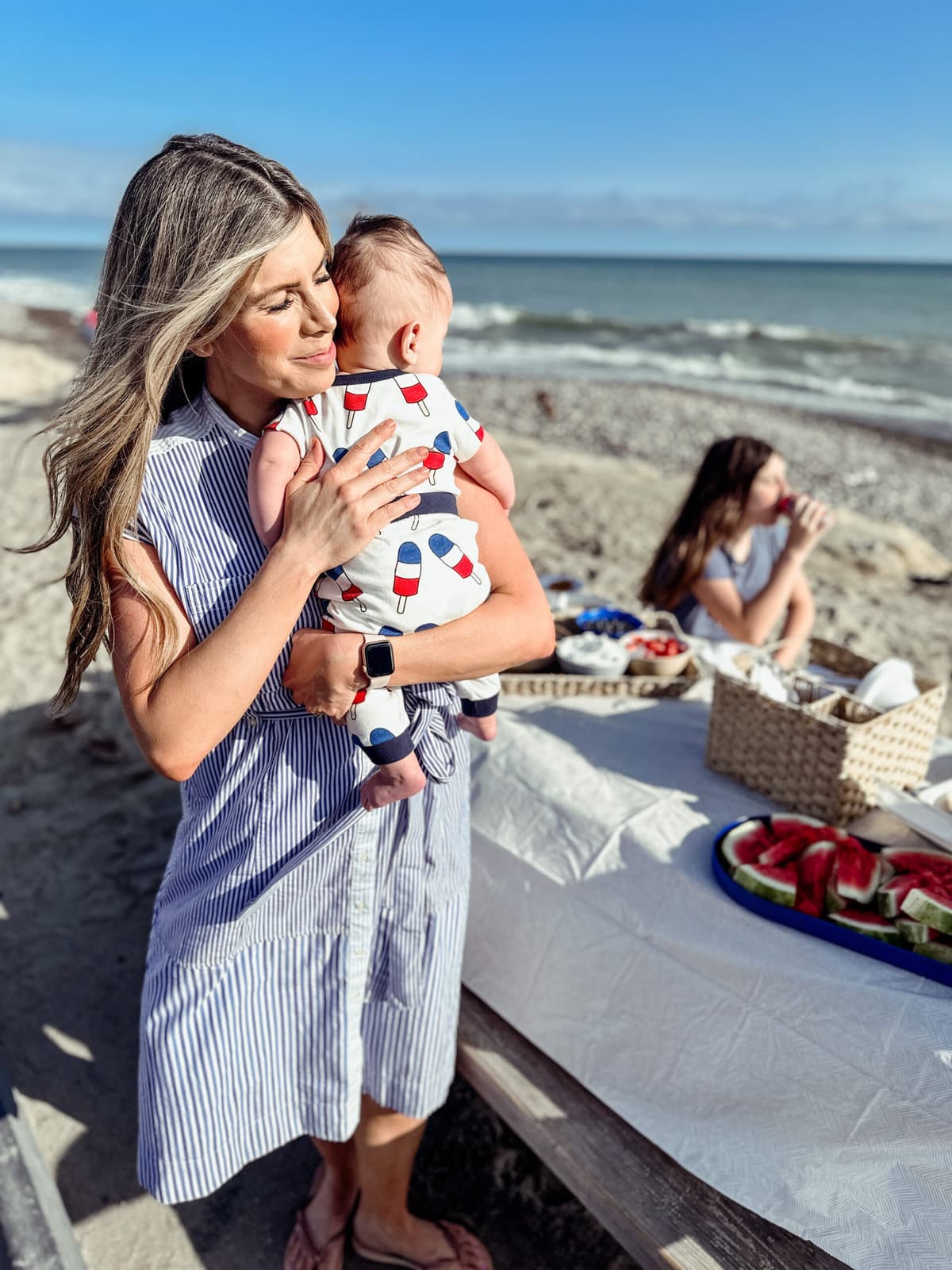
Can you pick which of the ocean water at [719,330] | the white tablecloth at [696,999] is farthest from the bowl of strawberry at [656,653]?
the ocean water at [719,330]

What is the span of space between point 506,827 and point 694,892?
520mm

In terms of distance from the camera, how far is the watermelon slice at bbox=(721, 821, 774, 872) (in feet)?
6.27

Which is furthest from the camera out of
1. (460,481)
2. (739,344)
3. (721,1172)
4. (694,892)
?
(739,344)

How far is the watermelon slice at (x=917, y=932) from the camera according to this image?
5.43 feet

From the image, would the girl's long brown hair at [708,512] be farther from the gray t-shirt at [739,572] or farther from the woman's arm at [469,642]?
the woman's arm at [469,642]

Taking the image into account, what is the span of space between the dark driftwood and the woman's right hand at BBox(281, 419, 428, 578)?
1.21 m

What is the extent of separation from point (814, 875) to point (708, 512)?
2.05 m

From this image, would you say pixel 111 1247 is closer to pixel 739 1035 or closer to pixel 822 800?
pixel 739 1035

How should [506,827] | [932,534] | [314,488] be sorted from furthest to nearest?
[932,534], [506,827], [314,488]

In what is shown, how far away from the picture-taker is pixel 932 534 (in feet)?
31.8

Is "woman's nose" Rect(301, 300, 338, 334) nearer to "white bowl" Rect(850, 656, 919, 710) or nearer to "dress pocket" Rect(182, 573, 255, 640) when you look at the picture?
"dress pocket" Rect(182, 573, 255, 640)

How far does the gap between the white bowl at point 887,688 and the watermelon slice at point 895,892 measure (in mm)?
A: 486

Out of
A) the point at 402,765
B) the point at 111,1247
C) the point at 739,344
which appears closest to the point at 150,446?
the point at 402,765

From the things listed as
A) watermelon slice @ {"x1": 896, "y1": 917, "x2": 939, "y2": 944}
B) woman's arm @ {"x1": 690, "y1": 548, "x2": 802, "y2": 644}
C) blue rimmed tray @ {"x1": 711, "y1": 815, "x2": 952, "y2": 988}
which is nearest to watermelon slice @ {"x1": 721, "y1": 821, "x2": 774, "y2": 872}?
blue rimmed tray @ {"x1": 711, "y1": 815, "x2": 952, "y2": 988}
